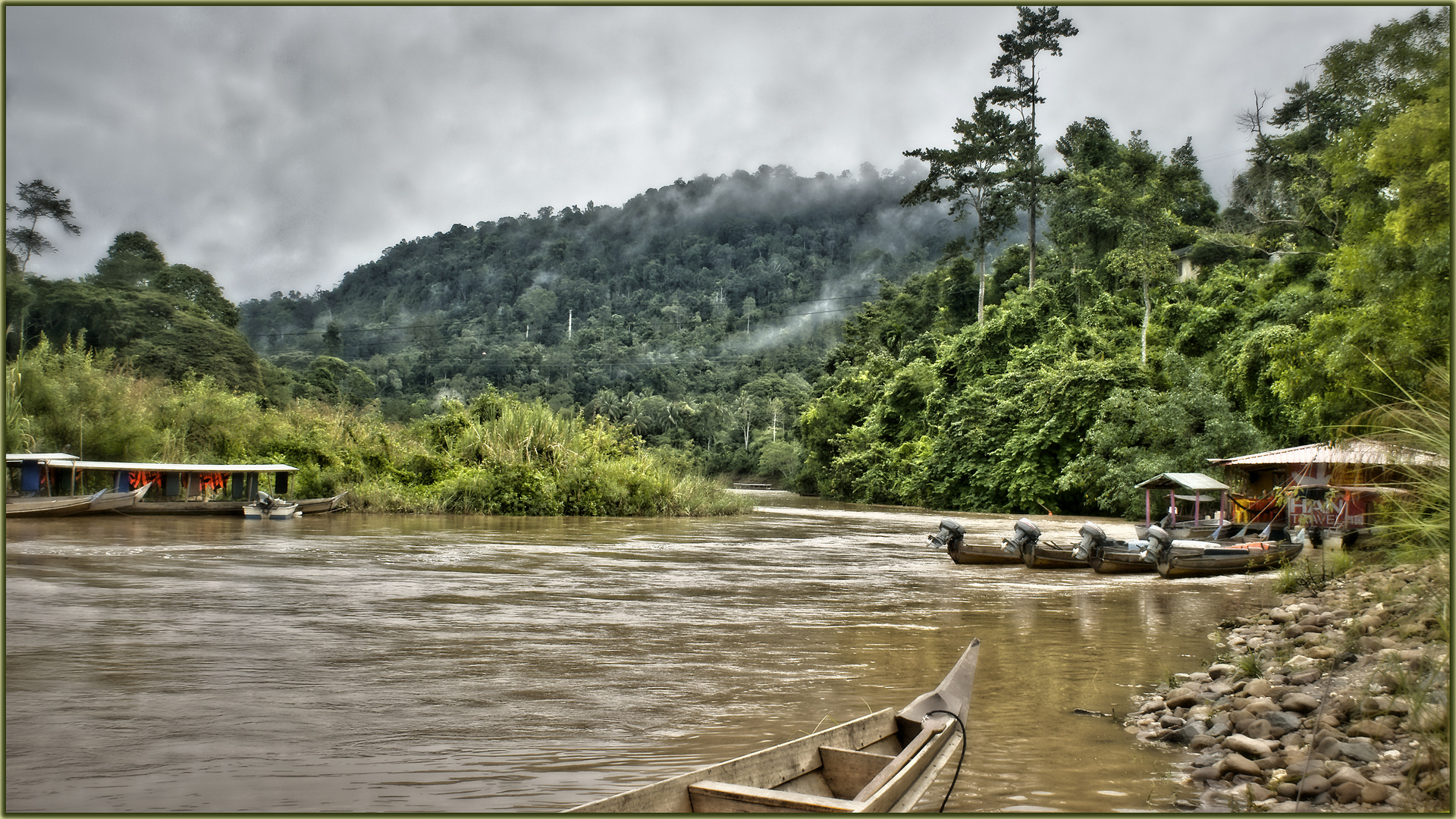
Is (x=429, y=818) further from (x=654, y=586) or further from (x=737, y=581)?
(x=737, y=581)

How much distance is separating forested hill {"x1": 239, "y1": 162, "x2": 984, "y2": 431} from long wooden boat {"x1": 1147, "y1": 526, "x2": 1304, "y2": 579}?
6415 cm

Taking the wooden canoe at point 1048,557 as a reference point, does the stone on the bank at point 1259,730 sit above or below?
above

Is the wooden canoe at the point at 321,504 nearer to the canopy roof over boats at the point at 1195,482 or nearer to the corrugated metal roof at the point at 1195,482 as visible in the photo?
the canopy roof over boats at the point at 1195,482

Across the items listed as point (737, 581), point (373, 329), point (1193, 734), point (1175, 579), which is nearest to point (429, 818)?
point (1193, 734)

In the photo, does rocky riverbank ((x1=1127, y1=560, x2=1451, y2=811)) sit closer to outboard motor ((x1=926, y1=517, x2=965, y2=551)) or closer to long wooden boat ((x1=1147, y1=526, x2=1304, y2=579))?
long wooden boat ((x1=1147, y1=526, x2=1304, y2=579))

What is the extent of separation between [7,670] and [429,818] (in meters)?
5.61

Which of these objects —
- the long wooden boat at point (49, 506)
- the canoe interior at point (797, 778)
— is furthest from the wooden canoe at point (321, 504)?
the canoe interior at point (797, 778)

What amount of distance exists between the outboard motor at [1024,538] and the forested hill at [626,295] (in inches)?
2461

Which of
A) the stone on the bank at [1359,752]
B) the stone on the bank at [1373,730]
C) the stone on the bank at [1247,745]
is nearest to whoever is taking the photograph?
the stone on the bank at [1359,752]

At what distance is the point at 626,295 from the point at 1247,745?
132645mm

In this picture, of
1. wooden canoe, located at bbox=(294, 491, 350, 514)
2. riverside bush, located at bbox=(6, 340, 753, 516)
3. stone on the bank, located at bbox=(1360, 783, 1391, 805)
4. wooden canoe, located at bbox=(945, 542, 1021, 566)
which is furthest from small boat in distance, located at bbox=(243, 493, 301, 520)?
stone on the bank, located at bbox=(1360, 783, 1391, 805)

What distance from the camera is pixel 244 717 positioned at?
6.49 meters

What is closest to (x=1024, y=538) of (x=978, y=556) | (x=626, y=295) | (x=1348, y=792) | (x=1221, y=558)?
(x=978, y=556)

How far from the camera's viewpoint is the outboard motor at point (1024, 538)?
17188 mm
